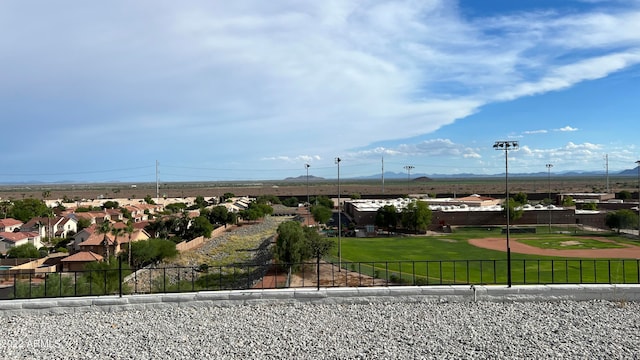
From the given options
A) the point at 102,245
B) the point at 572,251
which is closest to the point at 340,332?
the point at 572,251

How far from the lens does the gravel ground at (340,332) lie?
14.4 meters

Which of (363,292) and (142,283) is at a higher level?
(363,292)

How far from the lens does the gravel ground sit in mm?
→ 14352

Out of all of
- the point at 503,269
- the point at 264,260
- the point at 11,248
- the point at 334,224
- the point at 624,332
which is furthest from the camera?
the point at 334,224

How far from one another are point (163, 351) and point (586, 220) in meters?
77.0

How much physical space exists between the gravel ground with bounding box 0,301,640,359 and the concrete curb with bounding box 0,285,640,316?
0.28 meters

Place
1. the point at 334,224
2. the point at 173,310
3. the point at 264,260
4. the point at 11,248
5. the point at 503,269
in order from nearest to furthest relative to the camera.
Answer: the point at 173,310
the point at 503,269
the point at 264,260
the point at 11,248
the point at 334,224

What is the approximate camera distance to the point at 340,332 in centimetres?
1591

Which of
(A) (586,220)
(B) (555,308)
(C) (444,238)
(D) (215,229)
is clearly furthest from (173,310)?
(A) (586,220)

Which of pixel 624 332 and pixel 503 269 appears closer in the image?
pixel 624 332

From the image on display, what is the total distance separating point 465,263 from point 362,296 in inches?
1015

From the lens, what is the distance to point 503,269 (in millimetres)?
39062

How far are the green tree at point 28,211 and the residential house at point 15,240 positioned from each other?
18.6 meters

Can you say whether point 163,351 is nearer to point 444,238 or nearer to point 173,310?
point 173,310
